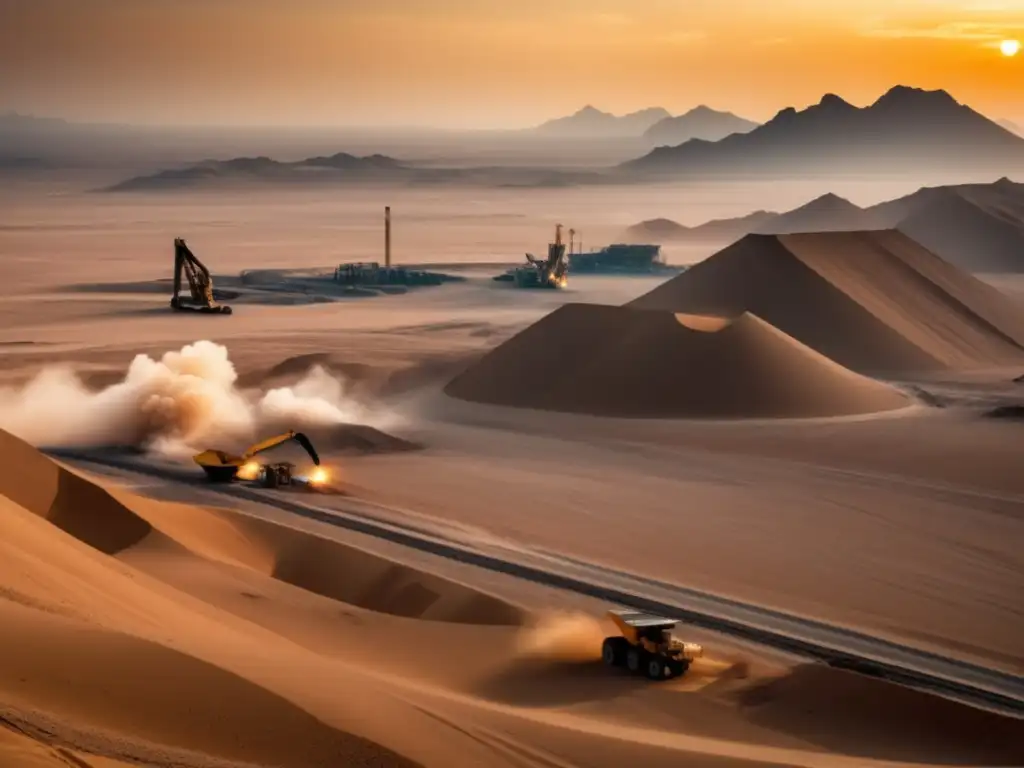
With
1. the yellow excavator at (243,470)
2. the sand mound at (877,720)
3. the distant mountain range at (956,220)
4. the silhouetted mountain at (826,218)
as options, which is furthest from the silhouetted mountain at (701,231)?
the sand mound at (877,720)

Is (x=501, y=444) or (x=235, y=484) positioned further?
(x=501, y=444)

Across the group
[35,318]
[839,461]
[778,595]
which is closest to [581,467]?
[839,461]

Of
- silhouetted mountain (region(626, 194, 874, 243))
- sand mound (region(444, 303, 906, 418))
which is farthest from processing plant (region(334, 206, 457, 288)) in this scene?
sand mound (region(444, 303, 906, 418))

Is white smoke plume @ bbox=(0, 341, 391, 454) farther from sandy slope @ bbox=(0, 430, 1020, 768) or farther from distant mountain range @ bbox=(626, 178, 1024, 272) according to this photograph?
distant mountain range @ bbox=(626, 178, 1024, 272)

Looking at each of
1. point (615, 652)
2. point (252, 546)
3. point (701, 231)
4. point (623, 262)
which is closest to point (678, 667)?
point (615, 652)

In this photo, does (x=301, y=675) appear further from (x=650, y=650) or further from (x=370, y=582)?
(x=370, y=582)

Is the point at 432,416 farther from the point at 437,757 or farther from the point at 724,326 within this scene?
the point at 437,757

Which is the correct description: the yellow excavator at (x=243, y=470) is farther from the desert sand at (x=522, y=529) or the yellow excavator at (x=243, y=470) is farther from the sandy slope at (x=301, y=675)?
the sandy slope at (x=301, y=675)
